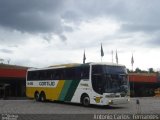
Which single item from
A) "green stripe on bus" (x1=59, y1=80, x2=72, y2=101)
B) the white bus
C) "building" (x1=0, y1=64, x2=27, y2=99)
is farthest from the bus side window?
"building" (x1=0, y1=64, x2=27, y2=99)

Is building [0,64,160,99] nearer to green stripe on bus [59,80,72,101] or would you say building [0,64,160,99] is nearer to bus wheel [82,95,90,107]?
green stripe on bus [59,80,72,101]

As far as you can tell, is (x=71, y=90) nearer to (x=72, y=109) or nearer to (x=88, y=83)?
(x=88, y=83)

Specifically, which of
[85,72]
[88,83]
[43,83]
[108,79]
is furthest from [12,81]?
[108,79]

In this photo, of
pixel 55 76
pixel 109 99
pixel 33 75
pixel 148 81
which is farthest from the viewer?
pixel 148 81

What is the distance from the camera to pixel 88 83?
28734 millimetres

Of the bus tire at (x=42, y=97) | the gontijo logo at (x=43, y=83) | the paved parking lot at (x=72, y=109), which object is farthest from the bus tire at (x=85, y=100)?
the bus tire at (x=42, y=97)

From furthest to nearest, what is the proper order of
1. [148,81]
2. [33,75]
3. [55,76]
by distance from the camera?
1. [148,81]
2. [33,75]
3. [55,76]

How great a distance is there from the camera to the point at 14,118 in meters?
15.0

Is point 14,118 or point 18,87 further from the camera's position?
point 18,87

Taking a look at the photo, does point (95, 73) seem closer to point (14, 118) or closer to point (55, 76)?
point (55, 76)

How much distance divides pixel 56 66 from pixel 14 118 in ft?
59.8

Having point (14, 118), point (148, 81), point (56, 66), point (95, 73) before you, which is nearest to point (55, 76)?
point (56, 66)

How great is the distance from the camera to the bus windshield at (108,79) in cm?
2772

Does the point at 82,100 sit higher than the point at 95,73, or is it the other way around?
the point at 95,73
